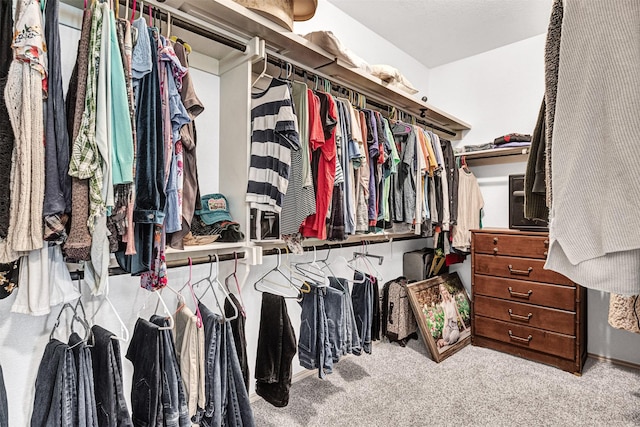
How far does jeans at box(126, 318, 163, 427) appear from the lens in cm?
119

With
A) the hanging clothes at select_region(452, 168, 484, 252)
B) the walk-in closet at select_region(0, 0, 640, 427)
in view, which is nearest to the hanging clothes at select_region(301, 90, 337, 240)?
the walk-in closet at select_region(0, 0, 640, 427)

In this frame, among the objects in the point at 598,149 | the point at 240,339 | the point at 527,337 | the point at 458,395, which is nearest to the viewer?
the point at 598,149

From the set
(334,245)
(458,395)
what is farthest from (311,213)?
(458,395)

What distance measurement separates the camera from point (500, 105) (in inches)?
124

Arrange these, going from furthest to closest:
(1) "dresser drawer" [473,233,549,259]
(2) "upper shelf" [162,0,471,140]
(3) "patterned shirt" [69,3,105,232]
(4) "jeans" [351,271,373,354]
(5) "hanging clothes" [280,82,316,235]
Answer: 1. (1) "dresser drawer" [473,233,549,259]
2. (4) "jeans" [351,271,373,354]
3. (5) "hanging clothes" [280,82,316,235]
4. (2) "upper shelf" [162,0,471,140]
5. (3) "patterned shirt" [69,3,105,232]

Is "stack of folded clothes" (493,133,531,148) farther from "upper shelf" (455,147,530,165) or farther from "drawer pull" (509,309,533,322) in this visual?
"drawer pull" (509,309,533,322)

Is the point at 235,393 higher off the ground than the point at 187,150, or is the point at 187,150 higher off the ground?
the point at 187,150

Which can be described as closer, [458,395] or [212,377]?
[212,377]

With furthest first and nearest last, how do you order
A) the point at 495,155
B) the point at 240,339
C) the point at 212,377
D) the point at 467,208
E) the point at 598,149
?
the point at 467,208
the point at 495,155
the point at 240,339
the point at 212,377
the point at 598,149

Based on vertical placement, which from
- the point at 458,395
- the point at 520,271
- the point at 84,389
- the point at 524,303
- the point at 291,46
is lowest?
the point at 458,395

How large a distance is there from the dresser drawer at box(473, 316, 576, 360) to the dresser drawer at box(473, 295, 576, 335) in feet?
0.12

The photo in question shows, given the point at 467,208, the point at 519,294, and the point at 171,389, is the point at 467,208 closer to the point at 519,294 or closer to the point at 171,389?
the point at 519,294

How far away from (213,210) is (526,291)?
7.56 feet

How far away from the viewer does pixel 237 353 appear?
58.7 inches
